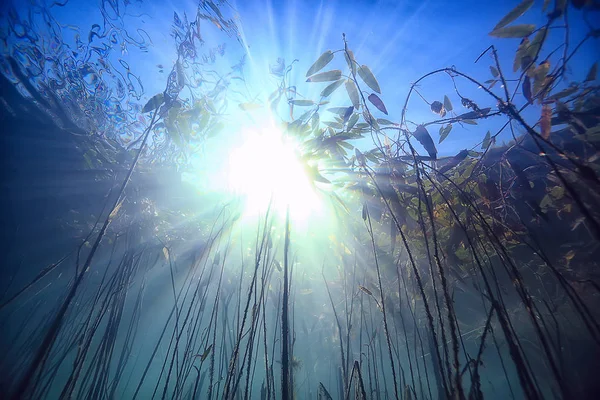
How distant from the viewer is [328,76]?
3.28 ft

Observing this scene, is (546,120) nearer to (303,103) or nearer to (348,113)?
(348,113)

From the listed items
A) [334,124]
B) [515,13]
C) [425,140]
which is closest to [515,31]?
[515,13]

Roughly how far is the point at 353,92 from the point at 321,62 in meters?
0.19

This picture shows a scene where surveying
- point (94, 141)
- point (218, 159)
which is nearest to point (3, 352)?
point (94, 141)

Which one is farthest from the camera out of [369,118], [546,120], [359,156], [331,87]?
[359,156]

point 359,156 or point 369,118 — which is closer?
point 369,118

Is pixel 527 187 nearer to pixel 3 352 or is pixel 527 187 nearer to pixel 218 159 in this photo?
pixel 218 159

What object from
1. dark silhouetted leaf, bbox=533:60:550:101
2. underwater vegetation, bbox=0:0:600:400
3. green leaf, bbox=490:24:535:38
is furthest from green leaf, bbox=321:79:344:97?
dark silhouetted leaf, bbox=533:60:550:101

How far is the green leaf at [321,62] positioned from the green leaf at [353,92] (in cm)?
12

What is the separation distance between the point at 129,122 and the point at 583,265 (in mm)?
5461

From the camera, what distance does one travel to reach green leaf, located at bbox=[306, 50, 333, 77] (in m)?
0.95

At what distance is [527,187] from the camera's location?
96cm

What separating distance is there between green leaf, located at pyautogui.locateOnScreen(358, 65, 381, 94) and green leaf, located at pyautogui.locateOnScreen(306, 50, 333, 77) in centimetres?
14

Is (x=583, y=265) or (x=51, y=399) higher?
(x=583, y=265)
